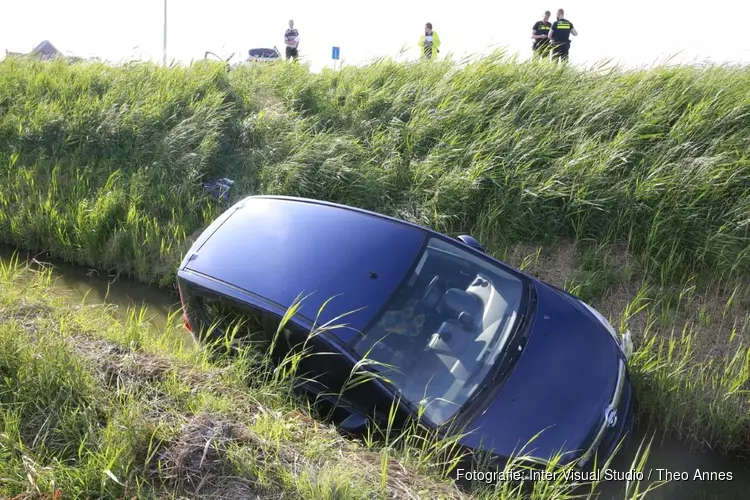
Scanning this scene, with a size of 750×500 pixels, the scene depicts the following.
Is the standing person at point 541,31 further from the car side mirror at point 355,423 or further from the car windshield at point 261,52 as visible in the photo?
the car side mirror at point 355,423

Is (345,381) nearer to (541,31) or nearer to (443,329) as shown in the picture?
(443,329)

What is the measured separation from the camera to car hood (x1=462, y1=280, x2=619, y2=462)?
2883 millimetres

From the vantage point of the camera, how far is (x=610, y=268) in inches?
194

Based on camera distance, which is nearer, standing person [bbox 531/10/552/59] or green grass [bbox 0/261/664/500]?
green grass [bbox 0/261/664/500]

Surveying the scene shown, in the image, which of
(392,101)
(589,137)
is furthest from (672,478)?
(392,101)

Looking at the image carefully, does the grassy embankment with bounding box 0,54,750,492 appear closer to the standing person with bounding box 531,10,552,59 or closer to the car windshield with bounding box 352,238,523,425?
the car windshield with bounding box 352,238,523,425

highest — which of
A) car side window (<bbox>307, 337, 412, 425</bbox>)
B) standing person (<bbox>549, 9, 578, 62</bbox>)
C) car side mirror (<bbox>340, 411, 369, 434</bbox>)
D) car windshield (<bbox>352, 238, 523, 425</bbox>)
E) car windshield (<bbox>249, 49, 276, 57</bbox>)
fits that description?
standing person (<bbox>549, 9, 578, 62</bbox>)

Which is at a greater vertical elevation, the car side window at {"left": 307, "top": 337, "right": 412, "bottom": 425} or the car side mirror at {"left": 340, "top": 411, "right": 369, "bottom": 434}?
the car side window at {"left": 307, "top": 337, "right": 412, "bottom": 425}

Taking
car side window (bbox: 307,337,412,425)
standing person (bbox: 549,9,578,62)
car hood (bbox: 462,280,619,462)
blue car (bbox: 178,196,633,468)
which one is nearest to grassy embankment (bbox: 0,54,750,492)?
car hood (bbox: 462,280,619,462)

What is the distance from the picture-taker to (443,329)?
132 inches

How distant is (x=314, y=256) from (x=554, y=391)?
163 cm

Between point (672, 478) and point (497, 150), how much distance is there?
3.48 meters

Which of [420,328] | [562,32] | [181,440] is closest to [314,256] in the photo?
[420,328]

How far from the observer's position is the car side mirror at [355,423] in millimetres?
3004
